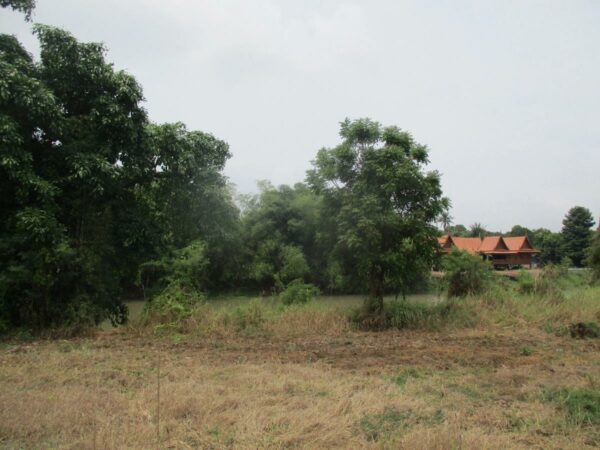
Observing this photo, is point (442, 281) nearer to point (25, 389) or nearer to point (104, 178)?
point (104, 178)

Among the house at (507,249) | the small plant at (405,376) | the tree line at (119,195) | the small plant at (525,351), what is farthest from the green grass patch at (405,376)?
the house at (507,249)

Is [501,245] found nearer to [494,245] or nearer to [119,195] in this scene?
[494,245]

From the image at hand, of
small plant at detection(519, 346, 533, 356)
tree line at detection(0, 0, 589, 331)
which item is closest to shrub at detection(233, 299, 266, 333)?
tree line at detection(0, 0, 589, 331)

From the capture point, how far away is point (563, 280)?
520 inches

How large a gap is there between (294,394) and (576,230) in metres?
53.6

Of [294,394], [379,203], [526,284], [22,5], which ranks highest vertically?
[22,5]

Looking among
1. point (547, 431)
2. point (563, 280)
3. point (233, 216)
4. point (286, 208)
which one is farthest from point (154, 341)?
point (286, 208)

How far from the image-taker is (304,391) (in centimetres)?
516

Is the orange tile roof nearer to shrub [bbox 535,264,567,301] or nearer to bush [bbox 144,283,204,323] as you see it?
shrub [bbox 535,264,567,301]

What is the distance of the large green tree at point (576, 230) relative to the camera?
158 feet

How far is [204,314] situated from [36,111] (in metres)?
5.16

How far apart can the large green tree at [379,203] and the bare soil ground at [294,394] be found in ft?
8.49

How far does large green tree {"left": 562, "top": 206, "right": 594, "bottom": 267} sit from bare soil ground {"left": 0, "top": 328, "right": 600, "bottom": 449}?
46161 millimetres

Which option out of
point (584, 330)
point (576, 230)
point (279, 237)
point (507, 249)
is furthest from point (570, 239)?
point (584, 330)
